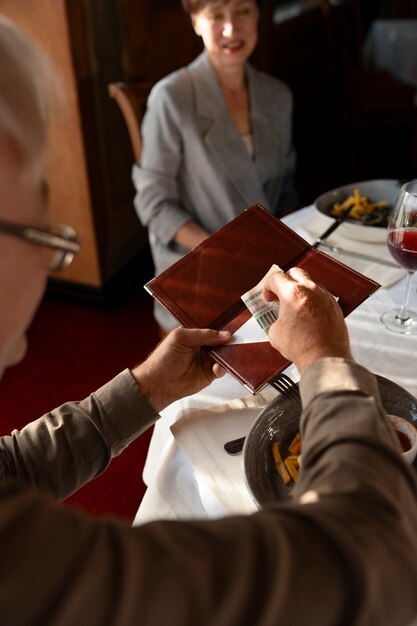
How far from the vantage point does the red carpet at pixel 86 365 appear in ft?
6.23

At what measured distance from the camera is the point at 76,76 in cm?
238

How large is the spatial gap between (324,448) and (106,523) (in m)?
0.22

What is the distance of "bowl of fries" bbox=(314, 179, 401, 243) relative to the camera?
4.47ft

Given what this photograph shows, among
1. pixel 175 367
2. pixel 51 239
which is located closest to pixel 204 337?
pixel 175 367

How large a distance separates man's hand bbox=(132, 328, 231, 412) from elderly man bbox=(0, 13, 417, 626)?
0.25 meters

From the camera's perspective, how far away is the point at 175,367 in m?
0.96

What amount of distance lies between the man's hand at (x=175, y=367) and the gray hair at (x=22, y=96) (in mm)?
430

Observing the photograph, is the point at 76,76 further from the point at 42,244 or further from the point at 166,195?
the point at 42,244

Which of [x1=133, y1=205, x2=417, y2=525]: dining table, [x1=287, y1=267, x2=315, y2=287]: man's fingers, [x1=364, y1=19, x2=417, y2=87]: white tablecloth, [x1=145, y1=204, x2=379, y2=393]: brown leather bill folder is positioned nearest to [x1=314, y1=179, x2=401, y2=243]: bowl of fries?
[x1=133, y1=205, x2=417, y2=525]: dining table

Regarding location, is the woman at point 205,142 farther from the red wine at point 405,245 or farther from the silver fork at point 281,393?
the silver fork at point 281,393

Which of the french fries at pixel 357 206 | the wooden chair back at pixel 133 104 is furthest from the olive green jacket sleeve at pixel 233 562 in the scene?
the wooden chair back at pixel 133 104

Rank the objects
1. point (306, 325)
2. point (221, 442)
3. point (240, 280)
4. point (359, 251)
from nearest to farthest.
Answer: point (306, 325) < point (221, 442) < point (240, 280) < point (359, 251)

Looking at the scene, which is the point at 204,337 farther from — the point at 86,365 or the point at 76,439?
the point at 86,365

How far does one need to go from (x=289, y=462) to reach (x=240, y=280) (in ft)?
1.10
